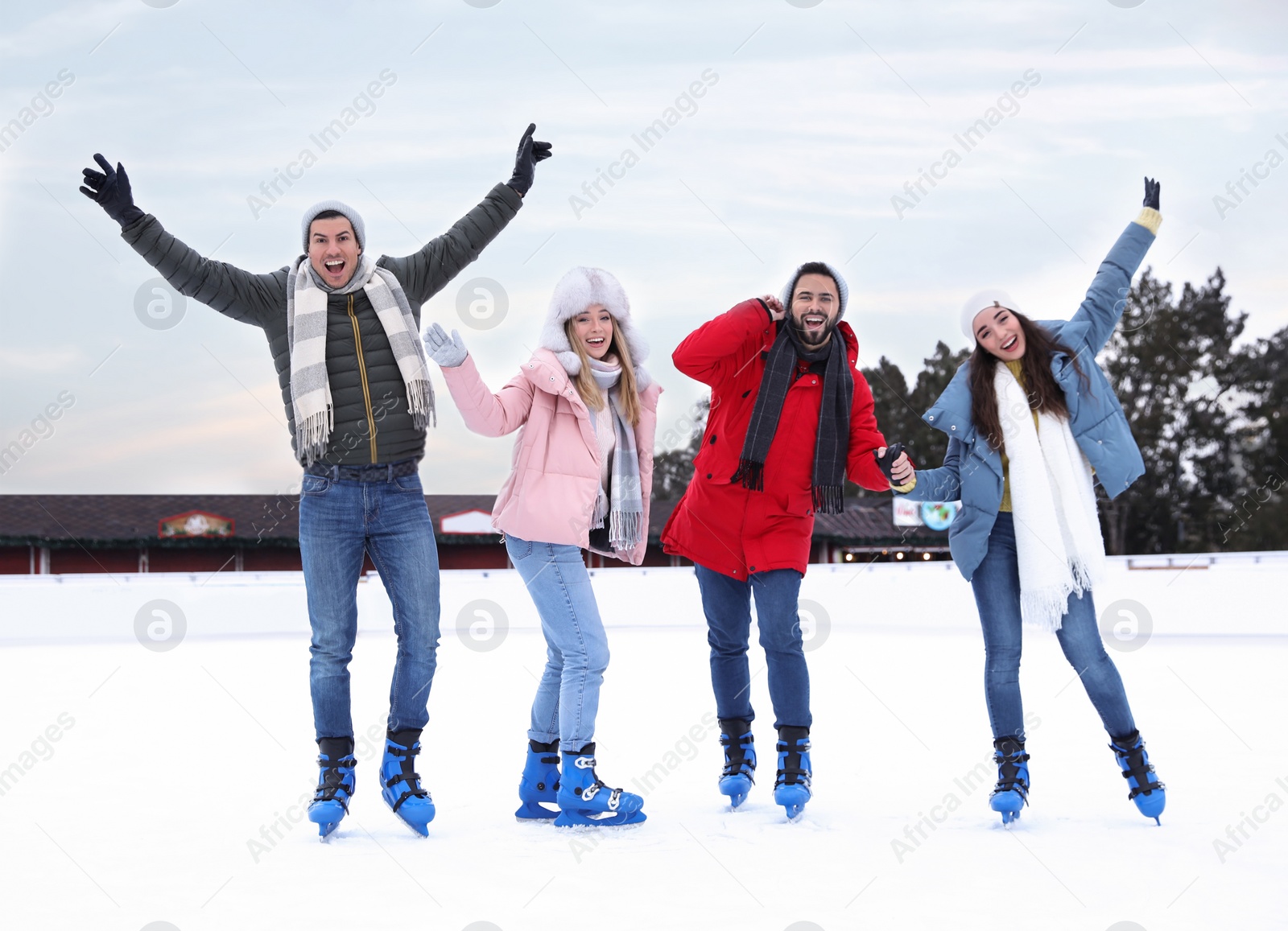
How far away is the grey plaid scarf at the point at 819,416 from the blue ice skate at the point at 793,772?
27.4 inches

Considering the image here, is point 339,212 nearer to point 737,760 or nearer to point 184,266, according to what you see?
point 184,266

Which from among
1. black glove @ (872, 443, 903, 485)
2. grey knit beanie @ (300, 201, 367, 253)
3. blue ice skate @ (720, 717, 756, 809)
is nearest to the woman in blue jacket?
black glove @ (872, 443, 903, 485)

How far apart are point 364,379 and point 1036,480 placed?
199cm

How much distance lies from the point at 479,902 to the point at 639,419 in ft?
5.13

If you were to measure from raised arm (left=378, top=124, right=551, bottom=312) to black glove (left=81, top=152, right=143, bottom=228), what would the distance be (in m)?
0.70

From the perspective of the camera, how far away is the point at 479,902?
2.62 meters

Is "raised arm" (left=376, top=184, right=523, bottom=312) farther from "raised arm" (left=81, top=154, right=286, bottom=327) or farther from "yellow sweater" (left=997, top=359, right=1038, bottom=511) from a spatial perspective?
"yellow sweater" (left=997, top=359, right=1038, bottom=511)

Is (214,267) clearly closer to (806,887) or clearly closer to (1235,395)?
(806,887)

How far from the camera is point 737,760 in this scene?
3.65m

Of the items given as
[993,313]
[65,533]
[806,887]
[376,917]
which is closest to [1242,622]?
[993,313]

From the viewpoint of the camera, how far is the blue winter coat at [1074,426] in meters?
3.46

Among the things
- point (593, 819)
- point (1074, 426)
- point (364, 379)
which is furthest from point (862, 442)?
point (364, 379)

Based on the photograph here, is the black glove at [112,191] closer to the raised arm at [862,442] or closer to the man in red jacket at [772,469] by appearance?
the man in red jacket at [772,469]

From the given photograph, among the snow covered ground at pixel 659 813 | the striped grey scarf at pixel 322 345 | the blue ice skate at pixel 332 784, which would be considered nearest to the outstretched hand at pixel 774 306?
the striped grey scarf at pixel 322 345
